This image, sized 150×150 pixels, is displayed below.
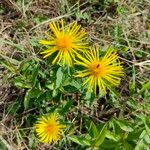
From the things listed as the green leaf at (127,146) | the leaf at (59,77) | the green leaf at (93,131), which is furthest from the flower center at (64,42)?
the green leaf at (127,146)

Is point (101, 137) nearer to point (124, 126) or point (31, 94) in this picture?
point (124, 126)

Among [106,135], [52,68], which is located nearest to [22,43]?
[52,68]

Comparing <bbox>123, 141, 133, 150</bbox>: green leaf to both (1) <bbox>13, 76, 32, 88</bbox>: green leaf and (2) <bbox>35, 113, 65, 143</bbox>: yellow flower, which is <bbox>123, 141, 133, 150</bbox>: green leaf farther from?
(1) <bbox>13, 76, 32, 88</bbox>: green leaf

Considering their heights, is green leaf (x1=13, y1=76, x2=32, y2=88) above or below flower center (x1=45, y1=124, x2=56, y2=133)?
above

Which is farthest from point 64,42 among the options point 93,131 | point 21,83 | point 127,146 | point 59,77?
point 127,146

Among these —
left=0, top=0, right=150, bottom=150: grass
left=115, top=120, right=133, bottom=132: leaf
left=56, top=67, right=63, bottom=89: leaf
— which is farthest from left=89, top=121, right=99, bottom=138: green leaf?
left=56, top=67, right=63, bottom=89: leaf

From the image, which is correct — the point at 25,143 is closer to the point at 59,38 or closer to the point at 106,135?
the point at 106,135
